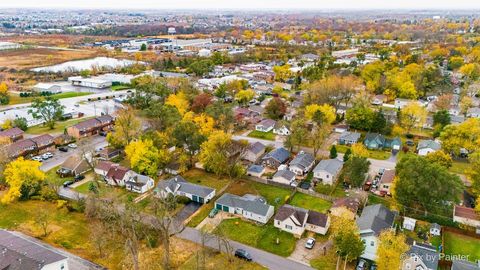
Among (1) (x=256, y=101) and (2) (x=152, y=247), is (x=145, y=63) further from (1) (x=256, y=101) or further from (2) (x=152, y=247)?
(2) (x=152, y=247)

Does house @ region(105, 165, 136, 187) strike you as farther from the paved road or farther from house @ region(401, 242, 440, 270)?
house @ region(401, 242, 440, 270)

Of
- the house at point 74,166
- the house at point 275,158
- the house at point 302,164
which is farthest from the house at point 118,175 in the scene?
the house at point 302,164

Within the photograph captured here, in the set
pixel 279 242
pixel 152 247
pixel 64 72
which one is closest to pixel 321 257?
pixel 279 242

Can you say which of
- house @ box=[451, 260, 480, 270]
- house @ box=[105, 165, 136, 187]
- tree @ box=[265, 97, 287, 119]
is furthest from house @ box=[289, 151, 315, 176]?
house @ box=[451, 260, 480, 270]

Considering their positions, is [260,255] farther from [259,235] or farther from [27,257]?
[27,257]

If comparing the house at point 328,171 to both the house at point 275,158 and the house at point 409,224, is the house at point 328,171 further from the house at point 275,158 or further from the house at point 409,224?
the house at point 409,224
